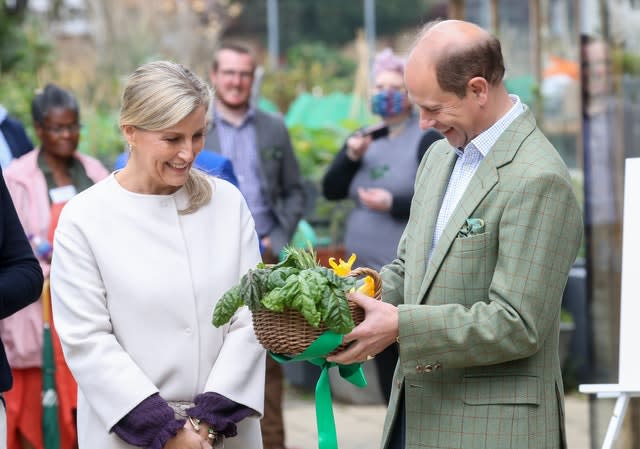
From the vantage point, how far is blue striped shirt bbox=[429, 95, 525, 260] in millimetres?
3000

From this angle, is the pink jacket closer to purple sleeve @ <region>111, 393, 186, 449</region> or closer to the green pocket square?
purple sleeve @ <region>111, 393, 186, 449</region>

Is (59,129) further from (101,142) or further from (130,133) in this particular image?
(101,142)

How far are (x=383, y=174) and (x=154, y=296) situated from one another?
119 inches

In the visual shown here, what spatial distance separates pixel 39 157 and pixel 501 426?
340 centimetres

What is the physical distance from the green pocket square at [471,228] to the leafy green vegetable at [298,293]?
0.31 metres

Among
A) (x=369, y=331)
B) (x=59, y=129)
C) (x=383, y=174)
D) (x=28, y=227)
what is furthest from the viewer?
(x=383, y=174)

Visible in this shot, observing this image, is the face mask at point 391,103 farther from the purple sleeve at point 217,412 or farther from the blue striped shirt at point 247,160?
the purple sleeve at point 217,412

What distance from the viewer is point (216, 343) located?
3.24m

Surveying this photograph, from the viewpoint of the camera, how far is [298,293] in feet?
9.00

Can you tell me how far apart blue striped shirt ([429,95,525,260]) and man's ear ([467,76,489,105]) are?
0.32 ft

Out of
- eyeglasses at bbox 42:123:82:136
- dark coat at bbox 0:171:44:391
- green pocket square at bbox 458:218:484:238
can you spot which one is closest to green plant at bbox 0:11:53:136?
eyeglasses at bbox 42:123:82:136

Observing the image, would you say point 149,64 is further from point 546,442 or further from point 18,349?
point 18,349

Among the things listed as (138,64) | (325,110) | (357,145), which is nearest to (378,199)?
(357,145)

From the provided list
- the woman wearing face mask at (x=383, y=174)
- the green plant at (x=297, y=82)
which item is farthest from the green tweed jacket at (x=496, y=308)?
the green plant at (x=297, y=82)
